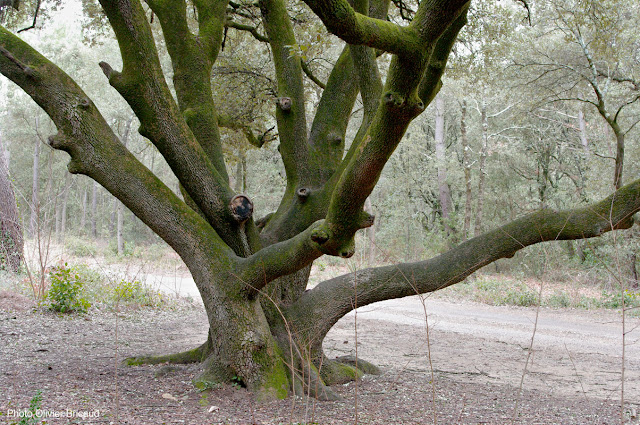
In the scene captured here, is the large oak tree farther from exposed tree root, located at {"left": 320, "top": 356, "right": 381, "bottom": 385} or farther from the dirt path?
the dirt path

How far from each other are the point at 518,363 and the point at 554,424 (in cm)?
263

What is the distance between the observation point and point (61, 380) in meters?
4.10

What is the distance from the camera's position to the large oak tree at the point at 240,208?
3.57m

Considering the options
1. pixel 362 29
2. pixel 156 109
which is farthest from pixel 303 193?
pixel 362 29

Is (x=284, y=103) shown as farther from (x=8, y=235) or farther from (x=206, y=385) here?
(x=8, y=235)

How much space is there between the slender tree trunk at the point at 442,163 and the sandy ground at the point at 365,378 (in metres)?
11.8

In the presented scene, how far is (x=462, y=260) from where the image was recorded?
4.15 metres

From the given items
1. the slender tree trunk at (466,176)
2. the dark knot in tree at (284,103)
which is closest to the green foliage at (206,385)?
the dark knot in tree at (284,103)

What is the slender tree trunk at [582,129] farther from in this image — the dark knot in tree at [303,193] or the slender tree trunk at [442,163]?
the dark knot in tree at [303,193]

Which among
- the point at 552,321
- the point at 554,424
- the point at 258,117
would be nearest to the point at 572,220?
the point at 554,424

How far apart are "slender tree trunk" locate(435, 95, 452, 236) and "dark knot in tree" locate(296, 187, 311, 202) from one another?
16198 millimetres

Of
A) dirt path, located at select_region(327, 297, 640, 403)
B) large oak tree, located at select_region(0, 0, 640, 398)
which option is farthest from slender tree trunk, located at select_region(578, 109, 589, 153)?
large oak tree, located at select_region(0, 0, 640, 398)

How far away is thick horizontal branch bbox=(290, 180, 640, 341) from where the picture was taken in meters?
3.62

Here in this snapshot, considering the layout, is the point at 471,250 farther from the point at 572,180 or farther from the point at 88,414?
the point at 572,180
